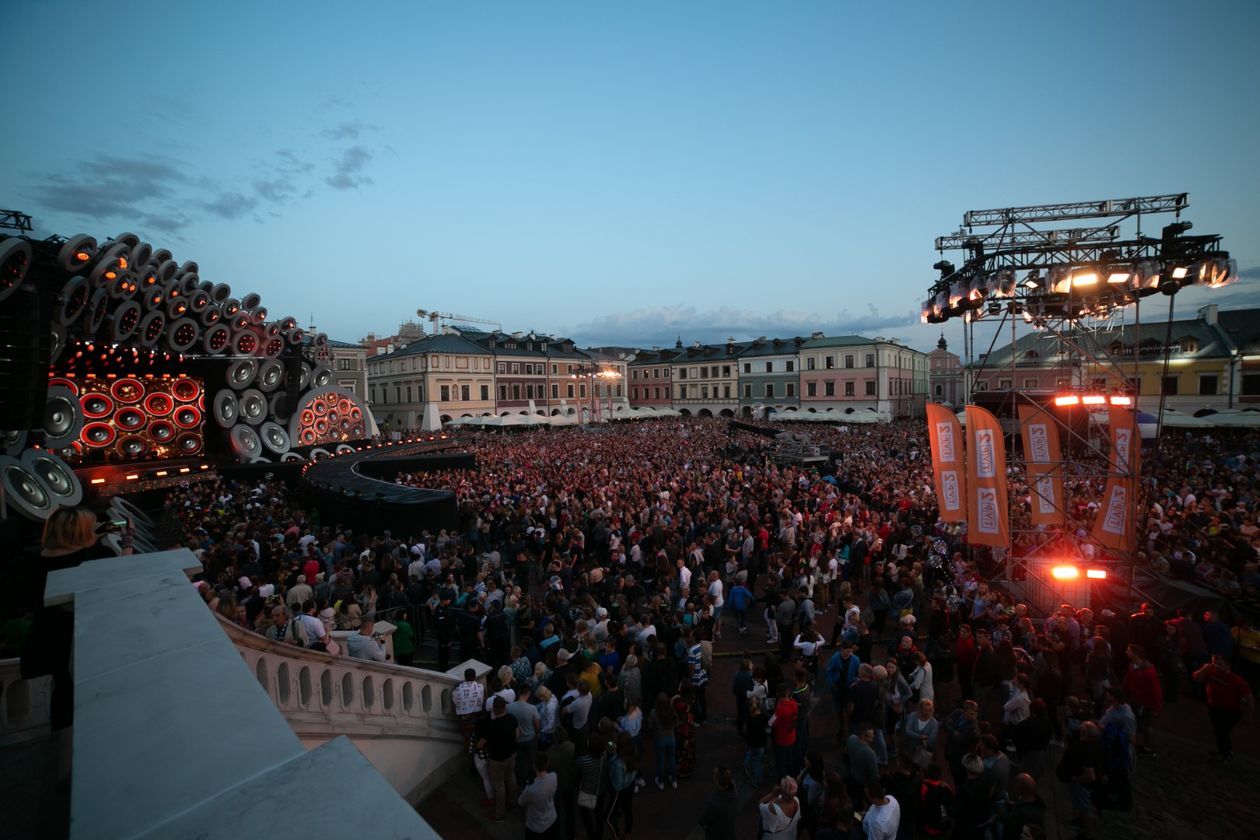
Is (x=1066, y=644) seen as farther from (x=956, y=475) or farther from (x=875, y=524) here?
(x=875, y=524)

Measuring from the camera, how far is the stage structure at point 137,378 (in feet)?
49.4

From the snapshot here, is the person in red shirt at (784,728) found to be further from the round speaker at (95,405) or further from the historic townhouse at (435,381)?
the historic townhouse at (435,381)

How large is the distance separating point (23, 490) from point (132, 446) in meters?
14.2

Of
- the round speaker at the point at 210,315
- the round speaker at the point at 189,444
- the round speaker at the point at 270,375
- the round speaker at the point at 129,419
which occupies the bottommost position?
the round speaker at the point at 189,444

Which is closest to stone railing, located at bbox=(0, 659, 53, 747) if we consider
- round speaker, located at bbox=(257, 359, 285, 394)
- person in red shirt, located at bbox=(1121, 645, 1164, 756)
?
person in red shirt, located at bbox=(1121, 645, 1164, 756)

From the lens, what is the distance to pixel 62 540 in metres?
3.43

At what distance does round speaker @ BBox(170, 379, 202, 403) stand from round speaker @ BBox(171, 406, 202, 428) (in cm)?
43

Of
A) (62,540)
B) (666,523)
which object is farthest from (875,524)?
(62,540)

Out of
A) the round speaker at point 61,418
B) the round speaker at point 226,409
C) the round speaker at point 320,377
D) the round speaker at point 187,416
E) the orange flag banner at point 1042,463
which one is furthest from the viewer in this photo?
the round speaker at point 320,377

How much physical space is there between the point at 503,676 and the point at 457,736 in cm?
118

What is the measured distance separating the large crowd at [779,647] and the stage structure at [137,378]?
5451 millimetres

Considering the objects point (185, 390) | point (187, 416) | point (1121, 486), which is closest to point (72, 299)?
point (185, 390)

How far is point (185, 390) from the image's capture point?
2872cm

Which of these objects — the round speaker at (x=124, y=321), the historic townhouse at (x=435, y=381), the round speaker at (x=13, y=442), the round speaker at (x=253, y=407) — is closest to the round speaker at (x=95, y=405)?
the round speaker at (x=253, y=407)
